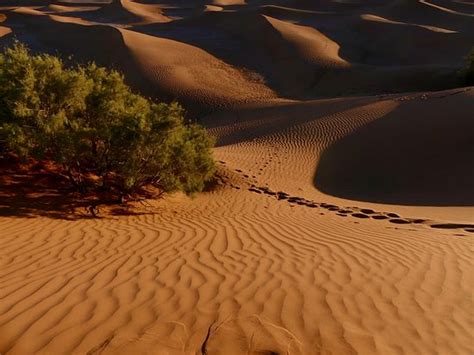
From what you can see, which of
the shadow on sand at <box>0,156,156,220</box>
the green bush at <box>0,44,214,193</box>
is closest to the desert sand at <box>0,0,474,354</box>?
the shadow on sand at <box>0,156,156,220</box>

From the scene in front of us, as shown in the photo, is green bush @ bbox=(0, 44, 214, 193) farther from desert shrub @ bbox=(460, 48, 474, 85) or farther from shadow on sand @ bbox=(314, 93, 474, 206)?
desert shrub @ bbox=(460, 48, 474, 85)

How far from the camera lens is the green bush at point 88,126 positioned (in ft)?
25.7

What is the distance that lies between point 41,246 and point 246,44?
37238 millimetres

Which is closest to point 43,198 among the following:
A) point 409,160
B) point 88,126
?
point 88,126

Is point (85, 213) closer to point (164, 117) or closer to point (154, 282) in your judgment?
point (164, 117)

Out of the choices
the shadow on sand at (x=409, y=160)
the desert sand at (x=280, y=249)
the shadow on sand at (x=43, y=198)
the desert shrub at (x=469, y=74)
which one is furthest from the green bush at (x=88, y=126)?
the desert shrub at (x=469, y=74)

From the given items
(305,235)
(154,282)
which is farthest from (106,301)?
(305,235)

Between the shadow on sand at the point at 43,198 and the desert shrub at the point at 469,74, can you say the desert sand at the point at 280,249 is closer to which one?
the shadow on sand at the point at 43,198

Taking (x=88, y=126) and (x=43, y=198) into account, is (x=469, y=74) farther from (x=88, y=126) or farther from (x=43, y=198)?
(x=43, y=198)

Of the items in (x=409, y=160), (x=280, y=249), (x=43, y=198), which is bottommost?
(x=43, y=198)

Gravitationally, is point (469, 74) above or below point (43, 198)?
above

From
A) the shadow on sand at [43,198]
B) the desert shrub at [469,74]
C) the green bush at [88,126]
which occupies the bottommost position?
the shadow on sand at [43,198]

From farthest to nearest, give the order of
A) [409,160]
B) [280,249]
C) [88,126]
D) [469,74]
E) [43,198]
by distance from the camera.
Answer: [469,74] → [409,160] → [88,126] → [43,198] → [280,249]

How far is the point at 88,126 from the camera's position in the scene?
28.8 ft
